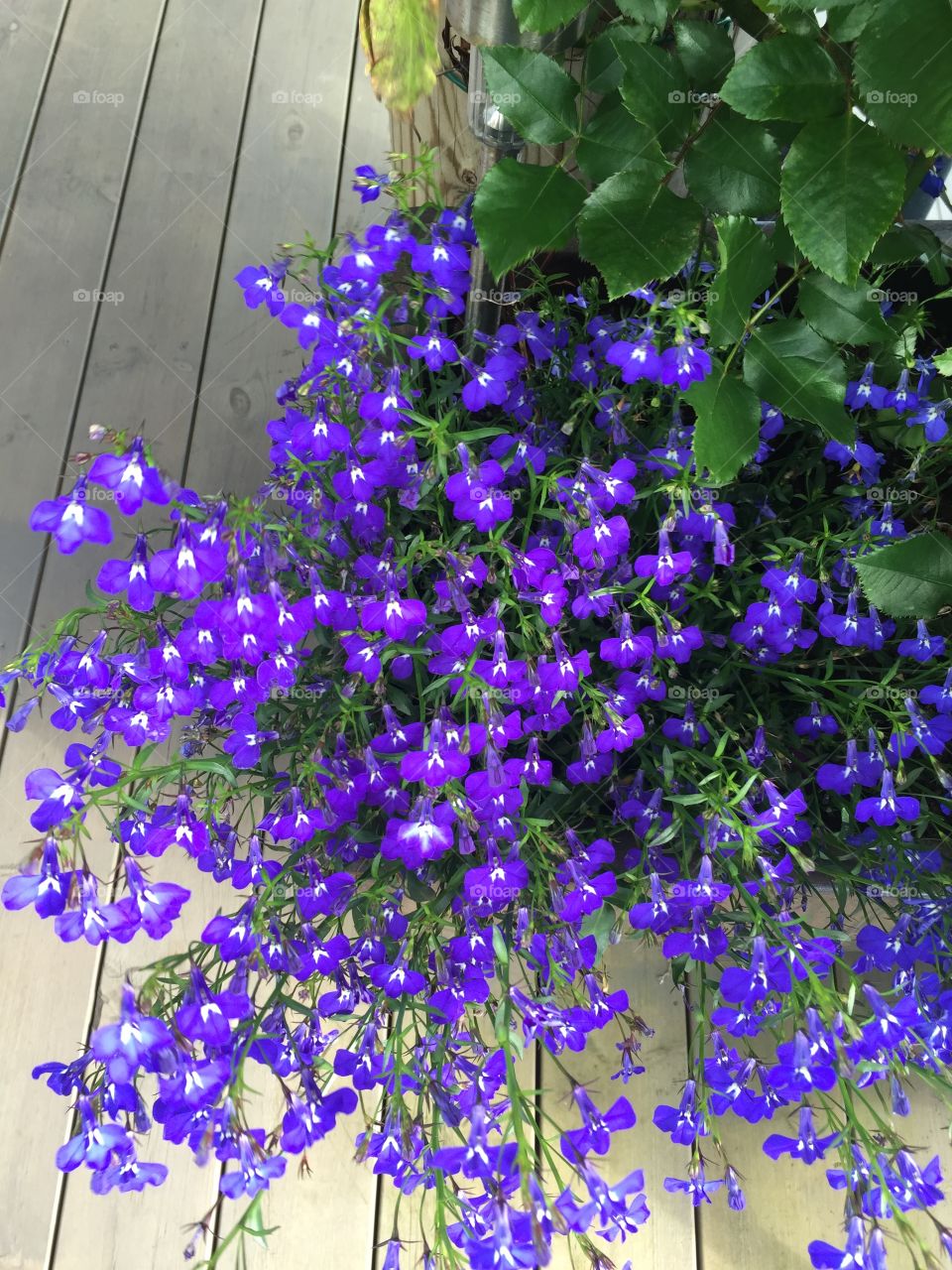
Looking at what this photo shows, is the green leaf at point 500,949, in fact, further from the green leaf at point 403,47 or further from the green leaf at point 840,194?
the green leaf at point 403,47

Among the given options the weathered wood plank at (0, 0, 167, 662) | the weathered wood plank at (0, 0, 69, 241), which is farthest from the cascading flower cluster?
the weathered wood plank at (0, 0, 69, 241)

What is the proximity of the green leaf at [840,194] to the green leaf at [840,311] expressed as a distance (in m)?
0.16

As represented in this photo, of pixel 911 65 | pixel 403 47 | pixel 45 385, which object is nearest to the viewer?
pixel 911 65

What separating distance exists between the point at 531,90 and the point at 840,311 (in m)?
0.26

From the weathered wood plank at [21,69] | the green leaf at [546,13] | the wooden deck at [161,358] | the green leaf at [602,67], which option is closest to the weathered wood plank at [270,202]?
the wooden deck at [161,358]

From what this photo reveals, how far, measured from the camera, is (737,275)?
0.58 meters

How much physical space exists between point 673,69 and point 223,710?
666 millimetres

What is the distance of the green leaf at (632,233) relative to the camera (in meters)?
0.55

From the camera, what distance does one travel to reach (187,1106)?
692 millimetres

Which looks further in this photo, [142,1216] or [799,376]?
[142,1216]

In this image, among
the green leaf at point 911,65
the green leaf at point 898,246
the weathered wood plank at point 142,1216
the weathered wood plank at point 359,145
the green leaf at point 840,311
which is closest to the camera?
the green leaf at point 911,65

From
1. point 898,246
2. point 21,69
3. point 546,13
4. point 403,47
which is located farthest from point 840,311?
point 21,69

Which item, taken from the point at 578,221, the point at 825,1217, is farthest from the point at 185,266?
the point at 825,1217

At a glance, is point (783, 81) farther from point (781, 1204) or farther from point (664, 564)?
point (781, 1204)
